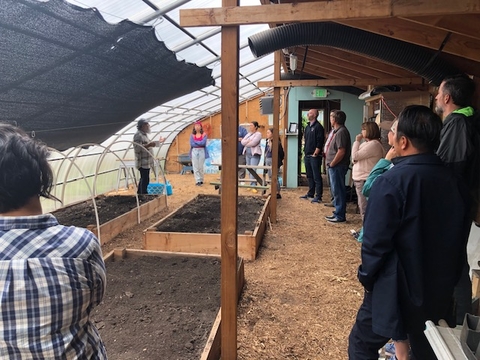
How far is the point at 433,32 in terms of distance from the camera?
8.28 ft

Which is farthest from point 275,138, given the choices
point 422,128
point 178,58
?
point 422,128

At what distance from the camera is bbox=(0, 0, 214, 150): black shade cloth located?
201 centimetres

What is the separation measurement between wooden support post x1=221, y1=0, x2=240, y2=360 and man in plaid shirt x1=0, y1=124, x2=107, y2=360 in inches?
38.1

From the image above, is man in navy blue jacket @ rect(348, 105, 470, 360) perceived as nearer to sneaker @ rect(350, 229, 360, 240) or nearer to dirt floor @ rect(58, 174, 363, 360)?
dirt floor @ rect(58, 174, 363, 360)

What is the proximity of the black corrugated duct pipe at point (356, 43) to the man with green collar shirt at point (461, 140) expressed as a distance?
1.04m

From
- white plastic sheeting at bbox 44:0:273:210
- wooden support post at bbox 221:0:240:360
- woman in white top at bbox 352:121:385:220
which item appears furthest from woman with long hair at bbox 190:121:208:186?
wooden support post at bbox 221:0:240:360

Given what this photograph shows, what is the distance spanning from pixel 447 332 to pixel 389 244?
342 mm

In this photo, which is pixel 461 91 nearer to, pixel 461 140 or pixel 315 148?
pixel 461 140

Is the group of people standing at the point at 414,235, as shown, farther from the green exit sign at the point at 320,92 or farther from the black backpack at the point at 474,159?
the green exit sign at the point at 320,92

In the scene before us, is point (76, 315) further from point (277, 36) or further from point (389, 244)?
point (277, 36)

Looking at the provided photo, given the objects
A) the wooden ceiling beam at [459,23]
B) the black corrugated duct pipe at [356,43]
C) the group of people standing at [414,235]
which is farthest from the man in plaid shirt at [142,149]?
the group of people standing at [414,235]

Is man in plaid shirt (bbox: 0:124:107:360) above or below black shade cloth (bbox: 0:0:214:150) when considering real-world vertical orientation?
below

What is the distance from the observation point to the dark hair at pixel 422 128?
1.37 meters

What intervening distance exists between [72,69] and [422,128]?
2.55 meters
